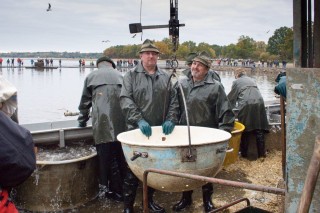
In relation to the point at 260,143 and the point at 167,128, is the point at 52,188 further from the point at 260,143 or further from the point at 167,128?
the point at 260,143

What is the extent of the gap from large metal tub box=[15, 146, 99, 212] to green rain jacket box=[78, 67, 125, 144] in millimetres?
457

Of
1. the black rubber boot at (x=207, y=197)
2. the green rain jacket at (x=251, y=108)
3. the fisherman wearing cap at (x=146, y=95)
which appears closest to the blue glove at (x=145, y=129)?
the fisherman wearing cap at (x=146, y=95)

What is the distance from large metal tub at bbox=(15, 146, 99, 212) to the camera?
5168 mm

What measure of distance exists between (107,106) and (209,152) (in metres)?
2.48

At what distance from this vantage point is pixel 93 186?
577cm

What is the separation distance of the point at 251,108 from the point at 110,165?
355 centimetres

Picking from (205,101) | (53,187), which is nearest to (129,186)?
(53,187)

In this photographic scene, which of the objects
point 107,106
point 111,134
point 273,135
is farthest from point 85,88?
point 273,135

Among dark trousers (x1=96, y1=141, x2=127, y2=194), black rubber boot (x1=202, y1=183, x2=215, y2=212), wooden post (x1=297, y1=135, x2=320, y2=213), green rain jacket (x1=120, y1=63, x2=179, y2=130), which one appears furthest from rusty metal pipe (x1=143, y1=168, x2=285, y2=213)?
dark trousers (x1=96, y1=141, x2=127, y2=194)

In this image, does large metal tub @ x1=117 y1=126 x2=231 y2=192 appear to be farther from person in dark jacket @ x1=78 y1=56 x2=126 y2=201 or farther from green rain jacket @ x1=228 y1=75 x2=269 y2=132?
green rain jacket @ x1=228 y1=75 x2=269 y2=132

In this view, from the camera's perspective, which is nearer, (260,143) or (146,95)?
(146,95)

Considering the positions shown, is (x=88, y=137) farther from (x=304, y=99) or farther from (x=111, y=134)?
(x=304, y=99)

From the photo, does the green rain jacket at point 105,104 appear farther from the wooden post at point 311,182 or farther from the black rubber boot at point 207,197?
the wooden post at point 311,182

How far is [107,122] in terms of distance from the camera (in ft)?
18.0
